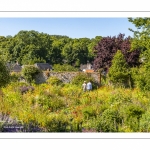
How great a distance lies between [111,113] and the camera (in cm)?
→ 660

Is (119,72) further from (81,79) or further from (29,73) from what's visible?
(29,73)

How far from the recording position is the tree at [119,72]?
53.4ft

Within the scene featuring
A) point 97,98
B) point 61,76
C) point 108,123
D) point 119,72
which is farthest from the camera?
point 61,76

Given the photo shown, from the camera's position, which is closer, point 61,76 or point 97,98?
point 97,98

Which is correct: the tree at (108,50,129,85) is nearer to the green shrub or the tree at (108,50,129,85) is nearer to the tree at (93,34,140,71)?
the tree at (93,34,140,71)

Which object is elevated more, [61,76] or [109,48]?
[109,48]

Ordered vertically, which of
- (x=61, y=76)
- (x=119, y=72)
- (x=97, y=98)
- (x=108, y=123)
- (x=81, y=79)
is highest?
(x=119, y=72)

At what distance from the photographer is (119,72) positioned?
635 inches

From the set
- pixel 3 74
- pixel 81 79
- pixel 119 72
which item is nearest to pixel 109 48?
pixel 119 72

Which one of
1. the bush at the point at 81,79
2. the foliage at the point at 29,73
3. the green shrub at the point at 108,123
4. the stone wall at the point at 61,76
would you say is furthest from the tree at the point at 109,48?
the green shrub at the point at 108,123

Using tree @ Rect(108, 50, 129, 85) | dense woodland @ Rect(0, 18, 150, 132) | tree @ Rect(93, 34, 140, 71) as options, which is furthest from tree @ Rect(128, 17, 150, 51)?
tree @ Rect(93, 34, 140, 71)

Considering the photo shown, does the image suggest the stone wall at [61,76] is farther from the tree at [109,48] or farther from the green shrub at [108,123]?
the green shrub at [108,123]
